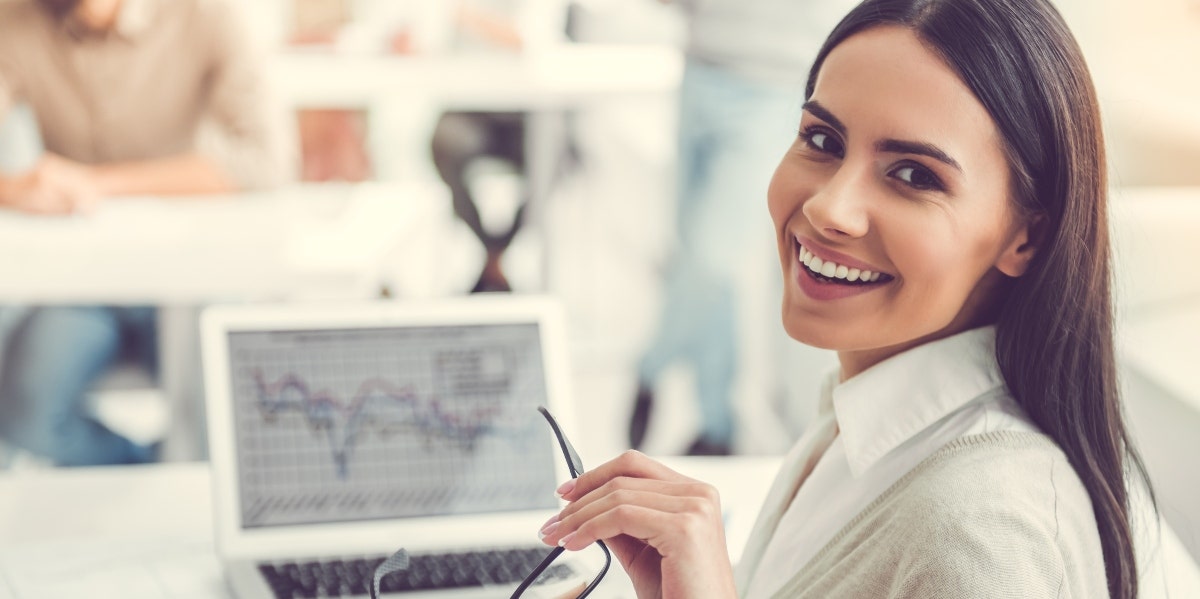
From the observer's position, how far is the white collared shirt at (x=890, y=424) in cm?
84

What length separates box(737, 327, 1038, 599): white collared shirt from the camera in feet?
2.75

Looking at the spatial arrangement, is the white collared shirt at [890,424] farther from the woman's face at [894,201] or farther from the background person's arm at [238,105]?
the background person's arm at [238,105]

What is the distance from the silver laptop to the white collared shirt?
0.18 m

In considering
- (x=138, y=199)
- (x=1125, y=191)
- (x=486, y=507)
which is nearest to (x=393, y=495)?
(x=486, y=507)

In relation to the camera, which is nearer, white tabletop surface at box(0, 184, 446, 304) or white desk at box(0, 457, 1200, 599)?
white desk at box(0, 457, 1200, 599)

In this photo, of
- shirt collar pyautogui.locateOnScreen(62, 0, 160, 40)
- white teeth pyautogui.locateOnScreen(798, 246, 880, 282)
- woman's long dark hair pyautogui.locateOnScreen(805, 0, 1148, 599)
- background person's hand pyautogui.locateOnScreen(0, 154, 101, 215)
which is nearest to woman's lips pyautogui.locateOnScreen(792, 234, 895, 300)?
white teeth pyautogui.locateOnScreen(798, 246, 880, 282)

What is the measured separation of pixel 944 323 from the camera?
0.86 metres

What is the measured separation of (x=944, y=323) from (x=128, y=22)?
2.08 metres

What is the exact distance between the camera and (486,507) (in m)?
1.06

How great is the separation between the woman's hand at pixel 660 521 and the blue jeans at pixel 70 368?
1518 mm

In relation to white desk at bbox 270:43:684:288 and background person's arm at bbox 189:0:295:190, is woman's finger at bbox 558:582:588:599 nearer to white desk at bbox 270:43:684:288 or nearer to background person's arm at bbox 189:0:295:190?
background person's arm at bbox 189:0:295:190

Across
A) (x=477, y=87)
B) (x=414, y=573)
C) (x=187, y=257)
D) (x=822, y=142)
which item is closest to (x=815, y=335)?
(x=822, y=142)

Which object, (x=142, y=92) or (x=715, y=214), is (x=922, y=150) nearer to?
(x=715, y=214)

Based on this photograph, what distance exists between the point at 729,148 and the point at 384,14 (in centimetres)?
110
